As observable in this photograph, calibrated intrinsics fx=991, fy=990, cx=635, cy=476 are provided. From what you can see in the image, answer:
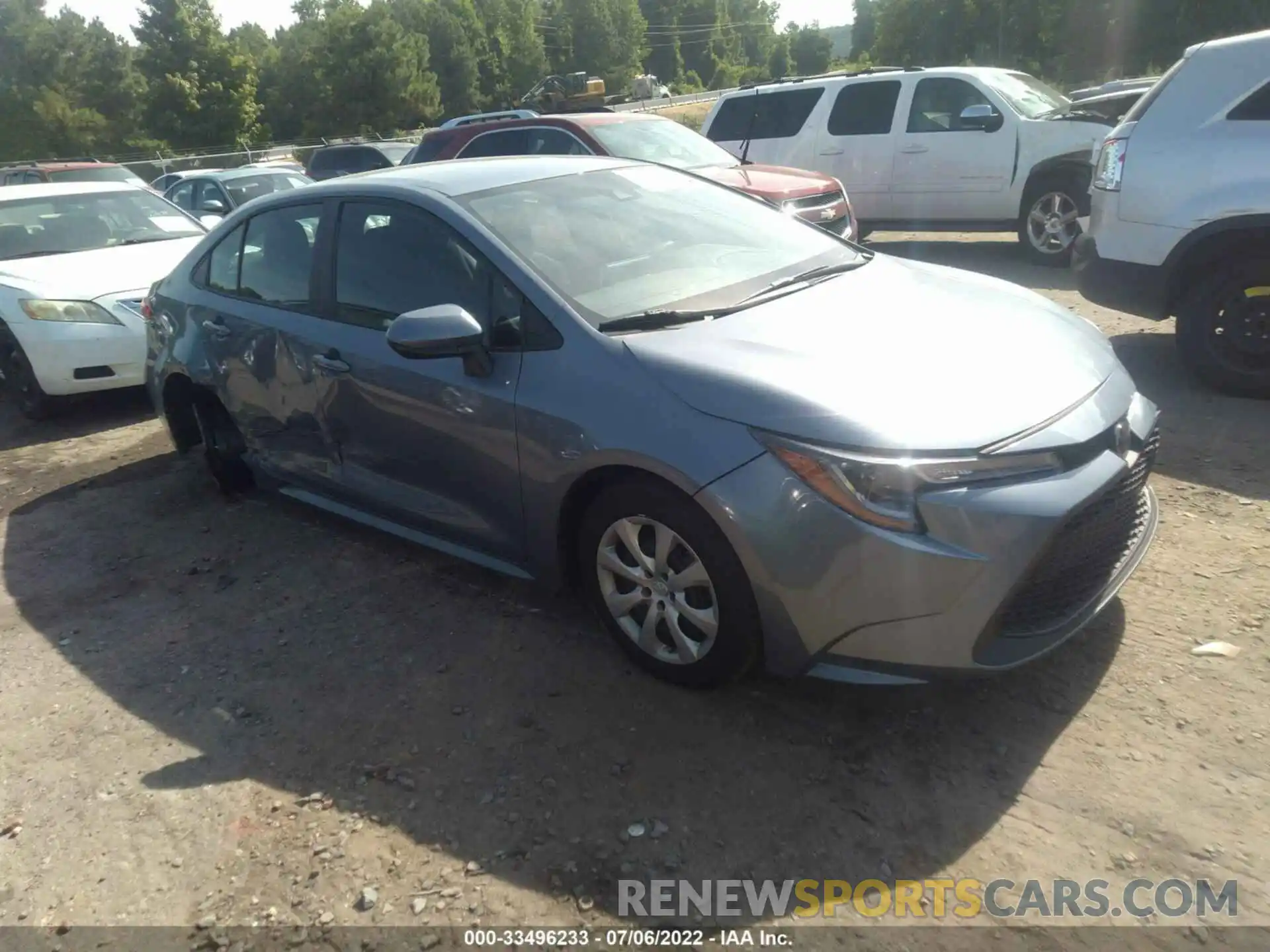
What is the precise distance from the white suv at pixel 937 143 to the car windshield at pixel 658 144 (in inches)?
75.5

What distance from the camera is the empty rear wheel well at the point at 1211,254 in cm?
524

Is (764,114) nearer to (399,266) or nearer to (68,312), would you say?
(68,312)

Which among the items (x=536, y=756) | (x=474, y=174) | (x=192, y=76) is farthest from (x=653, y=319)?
(x=192, y=76)

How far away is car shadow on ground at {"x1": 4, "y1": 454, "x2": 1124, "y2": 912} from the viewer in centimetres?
268

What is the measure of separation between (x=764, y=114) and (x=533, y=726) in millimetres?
10182

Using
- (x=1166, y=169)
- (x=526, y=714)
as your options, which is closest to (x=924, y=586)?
(x=526, y=714)

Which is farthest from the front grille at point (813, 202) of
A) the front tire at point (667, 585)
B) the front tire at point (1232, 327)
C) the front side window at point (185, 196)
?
the front side window at point (185, 196)

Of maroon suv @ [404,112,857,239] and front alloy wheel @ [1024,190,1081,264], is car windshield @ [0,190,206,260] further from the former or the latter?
front alloy wheel @ [1024,190,1081,264]

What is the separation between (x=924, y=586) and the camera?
2.68 m

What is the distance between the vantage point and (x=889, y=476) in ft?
8.82

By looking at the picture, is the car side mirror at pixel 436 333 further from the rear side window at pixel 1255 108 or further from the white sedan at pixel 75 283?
the rear side window at pixel 1255 108

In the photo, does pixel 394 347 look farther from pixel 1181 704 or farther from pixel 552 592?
pixel 1181 704

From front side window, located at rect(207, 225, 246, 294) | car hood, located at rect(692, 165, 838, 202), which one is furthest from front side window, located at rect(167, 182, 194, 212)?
front side window, located at rect(207, 225, 246, 294)

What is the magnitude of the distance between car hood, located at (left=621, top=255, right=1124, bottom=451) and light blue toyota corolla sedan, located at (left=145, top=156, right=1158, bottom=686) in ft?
0.04
